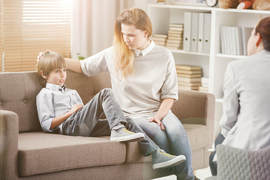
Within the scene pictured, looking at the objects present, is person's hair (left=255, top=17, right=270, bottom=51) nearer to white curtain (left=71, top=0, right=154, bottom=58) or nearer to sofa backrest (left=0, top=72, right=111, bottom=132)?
sofa backrest (left=0, top=72, right=111, bottom=132)

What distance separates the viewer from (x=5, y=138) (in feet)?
8.70

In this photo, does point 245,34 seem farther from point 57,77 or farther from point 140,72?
point 57,77

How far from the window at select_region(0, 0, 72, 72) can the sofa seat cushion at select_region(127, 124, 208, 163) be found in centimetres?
157

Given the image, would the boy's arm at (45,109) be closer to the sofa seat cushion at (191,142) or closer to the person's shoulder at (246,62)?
the sofa seat cushion at (191,142)

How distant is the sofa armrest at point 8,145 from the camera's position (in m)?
2.65

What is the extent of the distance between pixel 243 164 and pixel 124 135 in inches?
39.1

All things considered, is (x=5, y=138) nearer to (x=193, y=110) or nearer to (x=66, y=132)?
(x=66, y=132)

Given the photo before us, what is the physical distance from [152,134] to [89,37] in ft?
6.04

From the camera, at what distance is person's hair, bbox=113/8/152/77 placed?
3193 millimetres

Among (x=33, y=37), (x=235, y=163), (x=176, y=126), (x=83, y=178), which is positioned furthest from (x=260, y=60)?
(x=33, y=37)

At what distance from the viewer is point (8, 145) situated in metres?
2.65

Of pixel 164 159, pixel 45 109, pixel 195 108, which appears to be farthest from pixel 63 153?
pixel 195 108

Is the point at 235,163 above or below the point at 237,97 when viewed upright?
below

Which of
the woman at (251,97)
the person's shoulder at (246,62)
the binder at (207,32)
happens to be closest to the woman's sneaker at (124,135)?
the woman at (251,97)
